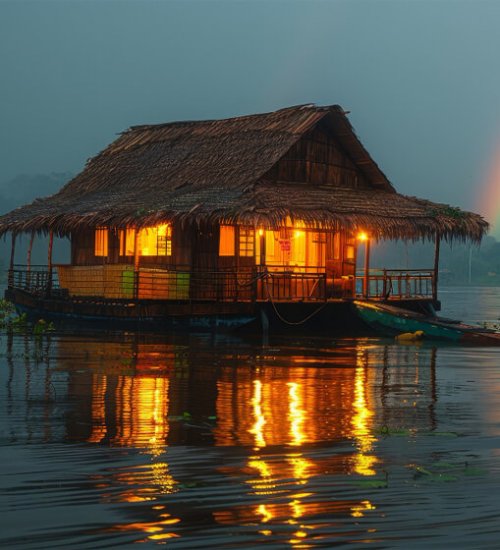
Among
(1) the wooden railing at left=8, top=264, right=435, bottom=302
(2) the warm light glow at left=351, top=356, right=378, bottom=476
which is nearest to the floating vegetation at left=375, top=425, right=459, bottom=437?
(2) the warm light glow at left=351, top=356, right=378, bottom=476

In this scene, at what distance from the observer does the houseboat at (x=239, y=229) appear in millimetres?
25031

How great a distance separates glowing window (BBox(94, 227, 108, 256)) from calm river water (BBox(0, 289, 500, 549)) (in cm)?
1436

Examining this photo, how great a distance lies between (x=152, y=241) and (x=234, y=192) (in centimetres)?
386

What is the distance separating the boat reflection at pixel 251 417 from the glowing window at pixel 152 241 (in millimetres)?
8499

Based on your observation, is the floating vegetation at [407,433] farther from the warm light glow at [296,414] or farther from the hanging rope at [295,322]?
the hanging rope at [295,322]

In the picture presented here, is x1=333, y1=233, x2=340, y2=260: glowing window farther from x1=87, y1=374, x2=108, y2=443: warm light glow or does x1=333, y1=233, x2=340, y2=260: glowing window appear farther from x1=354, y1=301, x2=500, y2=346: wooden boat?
x1=87, y1=374, x2=108, y2=443: warm light glow

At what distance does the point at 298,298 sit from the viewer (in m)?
26.0

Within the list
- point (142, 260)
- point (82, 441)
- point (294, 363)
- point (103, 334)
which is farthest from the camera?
point (142, 260)

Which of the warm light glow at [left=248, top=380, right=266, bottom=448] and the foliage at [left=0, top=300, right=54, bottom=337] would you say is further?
the foliage at [left=0, top=300, right=54, bottom=337]

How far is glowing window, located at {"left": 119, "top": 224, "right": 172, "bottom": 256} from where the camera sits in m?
28.0

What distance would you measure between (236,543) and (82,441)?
3.46 m

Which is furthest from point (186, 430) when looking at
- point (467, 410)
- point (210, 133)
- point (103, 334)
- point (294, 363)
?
point (210, 133)

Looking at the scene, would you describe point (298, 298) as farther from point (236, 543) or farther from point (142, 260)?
point (236, 543)

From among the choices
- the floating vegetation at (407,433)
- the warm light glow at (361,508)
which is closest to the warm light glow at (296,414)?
the floating vegetation at (407,433)
